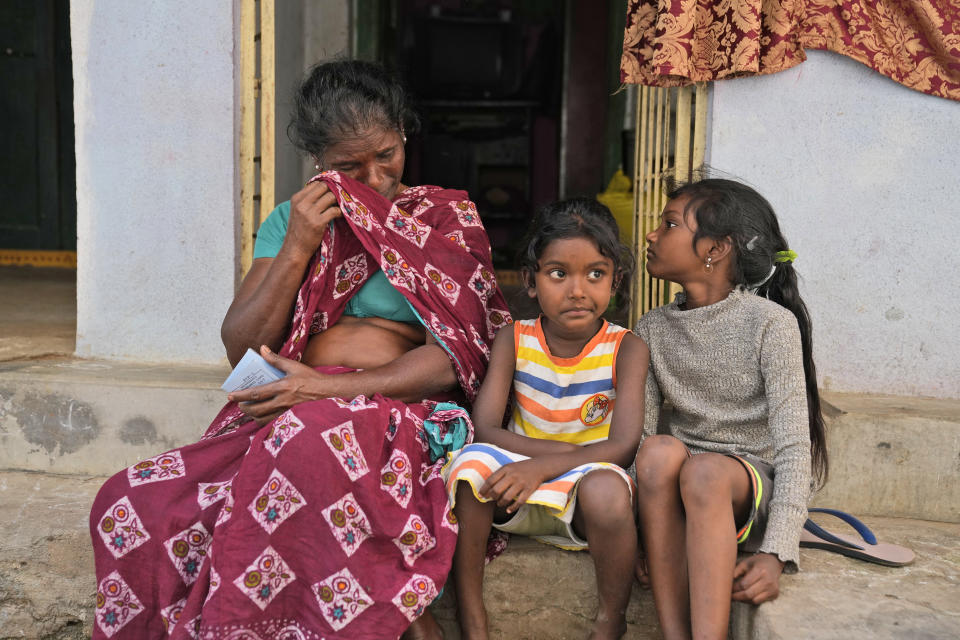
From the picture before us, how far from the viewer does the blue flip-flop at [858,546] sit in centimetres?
223

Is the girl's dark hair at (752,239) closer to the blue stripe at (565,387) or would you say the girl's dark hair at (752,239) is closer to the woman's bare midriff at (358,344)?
the blue stripe at (565,387)

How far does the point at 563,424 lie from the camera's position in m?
2.25

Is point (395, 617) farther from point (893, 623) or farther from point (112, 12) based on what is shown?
point (112, 12)

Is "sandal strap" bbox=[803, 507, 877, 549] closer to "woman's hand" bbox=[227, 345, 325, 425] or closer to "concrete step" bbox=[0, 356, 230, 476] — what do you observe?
"woman's hand" bbox=[227, 345, 325, 425]

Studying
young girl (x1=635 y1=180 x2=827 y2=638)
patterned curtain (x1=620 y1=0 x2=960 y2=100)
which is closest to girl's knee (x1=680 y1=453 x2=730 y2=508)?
→ young girl (x1=635 y1=180 x2=827 y2=638)

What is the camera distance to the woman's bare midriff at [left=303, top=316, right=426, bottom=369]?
2.40 metres

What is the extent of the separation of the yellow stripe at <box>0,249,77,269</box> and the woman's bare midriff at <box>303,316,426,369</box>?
5311 millimetres

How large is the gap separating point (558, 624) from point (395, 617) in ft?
1.81

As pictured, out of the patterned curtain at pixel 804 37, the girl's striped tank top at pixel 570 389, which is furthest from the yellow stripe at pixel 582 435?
the patterned curtain at pixel 804 37

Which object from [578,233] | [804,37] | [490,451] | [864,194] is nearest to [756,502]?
[490,451]

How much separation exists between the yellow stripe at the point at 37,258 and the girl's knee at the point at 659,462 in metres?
6.18

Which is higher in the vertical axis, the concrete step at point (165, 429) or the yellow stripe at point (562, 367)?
the yellow stripe at point (562, 367)

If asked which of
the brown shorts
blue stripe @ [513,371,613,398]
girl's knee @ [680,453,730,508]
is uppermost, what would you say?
blue stripe @ [513,371,613,398]

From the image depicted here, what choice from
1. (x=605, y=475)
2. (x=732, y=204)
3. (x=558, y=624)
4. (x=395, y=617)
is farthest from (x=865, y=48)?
(x=395, y=617)
